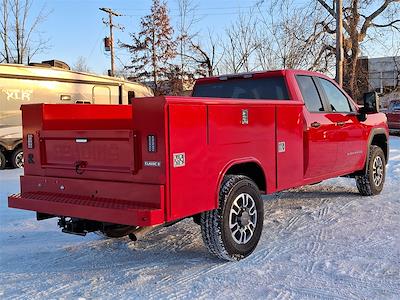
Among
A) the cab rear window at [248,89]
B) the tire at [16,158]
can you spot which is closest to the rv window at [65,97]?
the tire at [16,158]

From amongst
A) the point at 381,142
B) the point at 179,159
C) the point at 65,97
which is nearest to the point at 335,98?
A: the point at 381,142

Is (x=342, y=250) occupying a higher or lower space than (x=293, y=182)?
lower

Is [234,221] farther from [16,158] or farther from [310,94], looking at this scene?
[16,158]

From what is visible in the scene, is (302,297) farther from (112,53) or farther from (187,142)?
(112,53)

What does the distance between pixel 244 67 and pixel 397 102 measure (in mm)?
7845

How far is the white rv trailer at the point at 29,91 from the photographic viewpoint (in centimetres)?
1202

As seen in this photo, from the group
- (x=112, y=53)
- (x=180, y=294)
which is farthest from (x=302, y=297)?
(x=112, y=53)

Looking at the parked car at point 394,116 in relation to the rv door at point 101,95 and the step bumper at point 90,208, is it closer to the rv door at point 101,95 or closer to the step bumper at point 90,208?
the rv door at point 101,95

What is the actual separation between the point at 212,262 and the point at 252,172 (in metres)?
1.08

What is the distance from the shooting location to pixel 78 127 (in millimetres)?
4934

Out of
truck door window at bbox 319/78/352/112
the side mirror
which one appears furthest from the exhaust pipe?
the side mirror

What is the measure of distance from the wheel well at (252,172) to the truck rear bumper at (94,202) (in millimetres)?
1101

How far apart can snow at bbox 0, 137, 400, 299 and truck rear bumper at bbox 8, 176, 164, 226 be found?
0.60m

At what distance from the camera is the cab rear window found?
5.95 m
